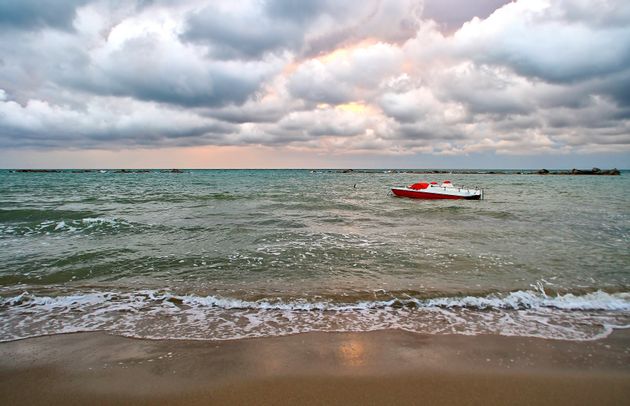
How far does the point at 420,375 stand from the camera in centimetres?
470

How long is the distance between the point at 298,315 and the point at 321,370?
7.31 ft

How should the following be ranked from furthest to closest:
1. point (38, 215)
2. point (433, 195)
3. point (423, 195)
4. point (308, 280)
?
point (423, 195)
point (433, 195)
point (38, 215)
point (308, 280)

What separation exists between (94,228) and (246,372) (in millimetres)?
16790

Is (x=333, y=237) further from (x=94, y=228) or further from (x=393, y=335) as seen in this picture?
(x=94, y=228)

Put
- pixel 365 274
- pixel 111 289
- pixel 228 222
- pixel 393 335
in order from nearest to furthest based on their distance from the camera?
pixel 393 335
pixel 111 289
pixel 365 274
pixel 228 222

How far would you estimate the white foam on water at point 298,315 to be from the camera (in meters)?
6.28

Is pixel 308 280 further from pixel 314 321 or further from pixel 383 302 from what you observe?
pixel 314 321

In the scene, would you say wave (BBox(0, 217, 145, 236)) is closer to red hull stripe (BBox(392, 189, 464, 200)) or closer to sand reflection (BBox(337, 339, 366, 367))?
sand reflection (BBox(337, 339, 366, 367))

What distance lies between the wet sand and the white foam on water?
42 cm

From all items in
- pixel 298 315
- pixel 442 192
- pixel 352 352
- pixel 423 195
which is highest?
pixel 442 192

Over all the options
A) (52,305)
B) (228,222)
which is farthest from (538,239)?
(52,305)

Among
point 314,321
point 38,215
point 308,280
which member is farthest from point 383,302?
point 38,215

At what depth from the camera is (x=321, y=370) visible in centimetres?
483

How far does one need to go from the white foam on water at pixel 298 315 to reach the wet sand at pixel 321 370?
42cm
